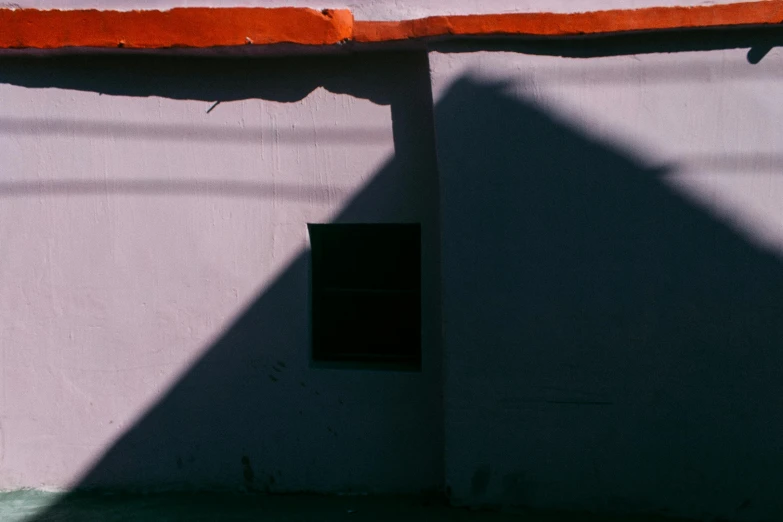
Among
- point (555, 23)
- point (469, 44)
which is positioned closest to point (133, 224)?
point (469, 44)

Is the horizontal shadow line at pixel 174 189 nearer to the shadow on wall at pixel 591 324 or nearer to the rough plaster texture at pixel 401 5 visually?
the shadow on wall at pixel 591 324

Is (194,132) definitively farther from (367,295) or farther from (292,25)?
(367,295)

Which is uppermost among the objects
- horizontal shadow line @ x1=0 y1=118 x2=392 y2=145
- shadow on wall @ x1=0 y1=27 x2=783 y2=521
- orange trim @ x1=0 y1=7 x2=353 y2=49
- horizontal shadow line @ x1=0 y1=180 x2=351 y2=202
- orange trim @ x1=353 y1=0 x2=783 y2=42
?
orange trim @ x1=0 y1=7 x2=353 y2=49

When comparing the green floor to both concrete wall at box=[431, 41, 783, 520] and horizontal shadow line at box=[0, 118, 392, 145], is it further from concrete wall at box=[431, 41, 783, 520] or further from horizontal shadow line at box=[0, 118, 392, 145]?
horizontal shadow line at box=[0, 118, 392, 145]

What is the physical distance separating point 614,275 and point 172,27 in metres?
2.70

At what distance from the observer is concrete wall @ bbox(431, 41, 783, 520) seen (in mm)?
3355

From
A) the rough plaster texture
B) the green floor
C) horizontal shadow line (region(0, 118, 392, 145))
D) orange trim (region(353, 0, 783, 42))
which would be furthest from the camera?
horizontal shadow line (region(0, 118, 392, 145))

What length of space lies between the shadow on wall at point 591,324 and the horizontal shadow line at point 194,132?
267 mm

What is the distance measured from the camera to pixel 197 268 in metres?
3.92

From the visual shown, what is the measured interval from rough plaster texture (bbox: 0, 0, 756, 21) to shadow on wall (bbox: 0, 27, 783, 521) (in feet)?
1.28

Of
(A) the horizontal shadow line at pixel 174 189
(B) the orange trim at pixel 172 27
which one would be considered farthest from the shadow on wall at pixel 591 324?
(A) the horizontal shadow line at pixel 174 189

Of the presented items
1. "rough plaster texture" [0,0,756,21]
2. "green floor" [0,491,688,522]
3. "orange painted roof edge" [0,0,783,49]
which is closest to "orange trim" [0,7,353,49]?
"orange painted roof edge" [0,0,783,49]

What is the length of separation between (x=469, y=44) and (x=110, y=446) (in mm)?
3097

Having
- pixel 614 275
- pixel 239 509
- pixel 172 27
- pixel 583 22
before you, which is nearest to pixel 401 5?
pixel 583 22
